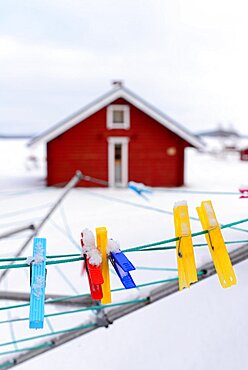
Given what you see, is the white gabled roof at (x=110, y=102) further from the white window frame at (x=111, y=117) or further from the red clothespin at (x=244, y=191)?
the red clothespin at (x=244, y=191)

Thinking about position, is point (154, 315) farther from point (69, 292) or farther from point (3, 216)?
point (3, 216)

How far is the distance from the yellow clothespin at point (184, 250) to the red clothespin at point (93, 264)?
0.55ft

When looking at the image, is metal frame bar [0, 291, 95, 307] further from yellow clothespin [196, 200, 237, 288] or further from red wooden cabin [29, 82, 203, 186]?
red wooden cabin [29, 82, 203, 186]

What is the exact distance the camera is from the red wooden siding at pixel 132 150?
5.00 m

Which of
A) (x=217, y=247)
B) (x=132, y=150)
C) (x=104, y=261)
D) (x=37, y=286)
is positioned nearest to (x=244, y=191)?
(x=217, y=247)

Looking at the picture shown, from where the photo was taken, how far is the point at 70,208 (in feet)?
10.0

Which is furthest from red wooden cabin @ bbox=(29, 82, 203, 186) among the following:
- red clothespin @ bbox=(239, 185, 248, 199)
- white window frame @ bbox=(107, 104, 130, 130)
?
red clothespin @ bbox=(239, 185, 248, 199)

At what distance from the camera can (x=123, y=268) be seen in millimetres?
559

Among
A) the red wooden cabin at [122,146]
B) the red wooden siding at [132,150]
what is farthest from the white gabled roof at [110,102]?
the red wooden siding at [132,150]

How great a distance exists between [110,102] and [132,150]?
77cm

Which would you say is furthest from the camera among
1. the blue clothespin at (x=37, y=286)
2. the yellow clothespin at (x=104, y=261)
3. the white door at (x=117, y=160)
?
the white door at (x=117, y=160)

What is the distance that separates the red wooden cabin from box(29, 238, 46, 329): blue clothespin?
4360 mm

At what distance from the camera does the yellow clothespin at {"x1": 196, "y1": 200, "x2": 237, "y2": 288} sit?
68cm

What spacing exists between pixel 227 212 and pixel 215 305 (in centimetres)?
36
